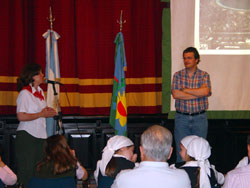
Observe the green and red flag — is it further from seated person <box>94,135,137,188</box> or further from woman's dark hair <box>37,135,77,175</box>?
woman's dark hair <box>37,135,77,175</box>

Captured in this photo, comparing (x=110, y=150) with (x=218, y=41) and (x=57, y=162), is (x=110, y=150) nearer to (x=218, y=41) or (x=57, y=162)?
(x=57, y=162)

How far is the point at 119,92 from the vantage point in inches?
215

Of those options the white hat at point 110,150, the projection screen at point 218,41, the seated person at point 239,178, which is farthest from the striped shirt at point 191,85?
the seated person at point 239,178

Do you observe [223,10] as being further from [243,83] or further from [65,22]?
[65,22]

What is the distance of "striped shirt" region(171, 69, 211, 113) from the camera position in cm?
485

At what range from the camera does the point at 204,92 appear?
15.6 feet

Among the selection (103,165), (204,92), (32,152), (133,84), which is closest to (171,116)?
(133,84)

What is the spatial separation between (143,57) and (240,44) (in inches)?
58.5

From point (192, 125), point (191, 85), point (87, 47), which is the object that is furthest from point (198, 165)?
point (87, 47)

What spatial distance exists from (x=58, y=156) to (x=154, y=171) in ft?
3.41

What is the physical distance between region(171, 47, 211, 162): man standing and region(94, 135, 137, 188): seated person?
1.67m

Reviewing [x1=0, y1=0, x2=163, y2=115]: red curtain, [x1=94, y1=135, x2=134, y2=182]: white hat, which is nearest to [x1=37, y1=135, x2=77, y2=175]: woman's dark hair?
[x1=94, y1=135, x2=134, y2=182]: white hat

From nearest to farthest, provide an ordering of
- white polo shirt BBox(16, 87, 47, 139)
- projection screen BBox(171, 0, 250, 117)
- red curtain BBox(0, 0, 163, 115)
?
white polo shirt BBox(16, 87, 47, 139), red curtain BBox(0, 0, 163, 115), projection screen BBox(171, 0, 250, 117)

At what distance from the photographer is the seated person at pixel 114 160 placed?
9.73ft
